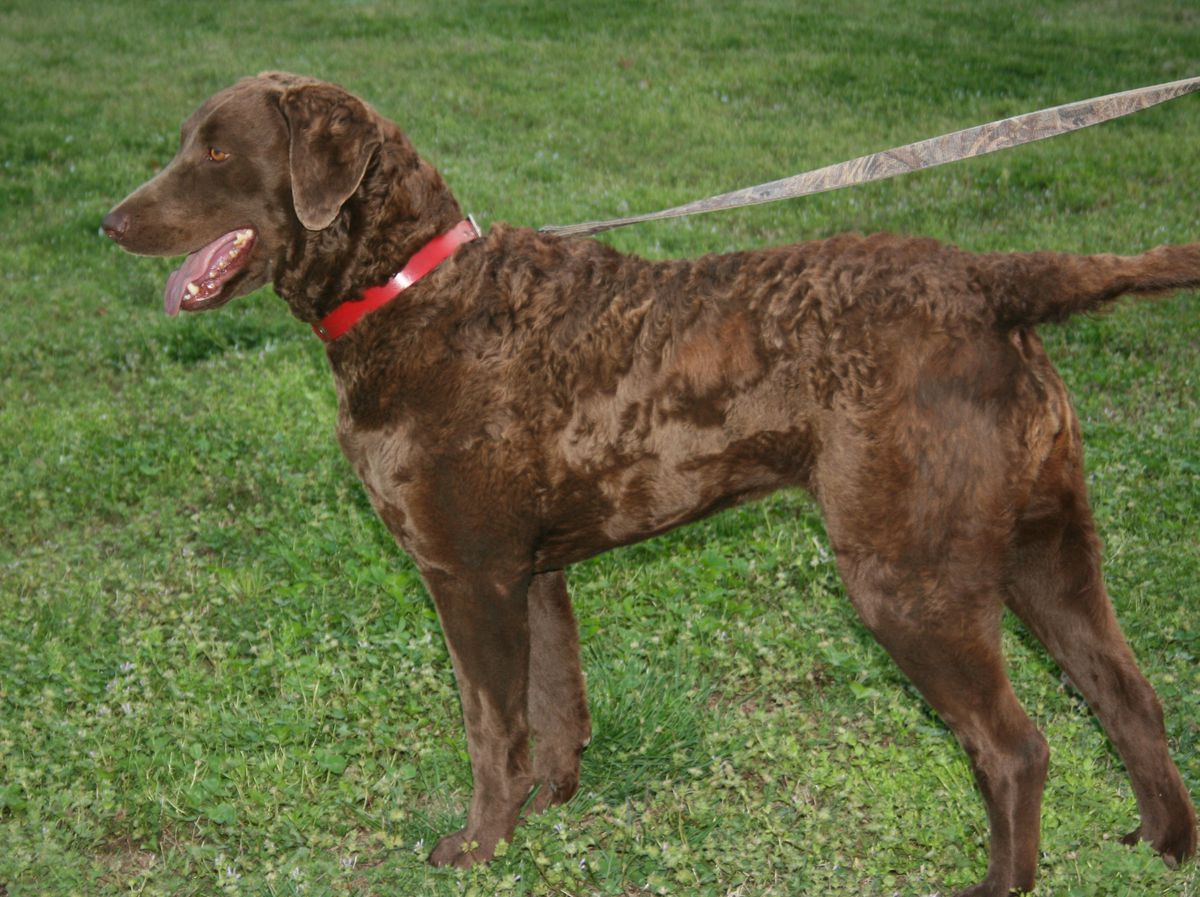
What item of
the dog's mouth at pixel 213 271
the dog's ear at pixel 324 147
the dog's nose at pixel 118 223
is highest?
the dog's ear at pixel 324 147

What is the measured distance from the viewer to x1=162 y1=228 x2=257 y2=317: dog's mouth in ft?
11.5

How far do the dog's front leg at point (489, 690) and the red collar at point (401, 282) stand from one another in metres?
0.71

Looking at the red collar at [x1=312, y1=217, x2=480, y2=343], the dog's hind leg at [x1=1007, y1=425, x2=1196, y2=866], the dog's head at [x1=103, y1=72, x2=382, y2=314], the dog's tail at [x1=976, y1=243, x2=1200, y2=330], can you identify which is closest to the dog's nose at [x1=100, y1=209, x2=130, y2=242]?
the dog's head at [x1=103, y1=72, x2=382, y2=314]

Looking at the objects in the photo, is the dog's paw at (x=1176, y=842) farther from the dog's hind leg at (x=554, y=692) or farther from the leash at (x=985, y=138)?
the leash at (x=985, y=138)

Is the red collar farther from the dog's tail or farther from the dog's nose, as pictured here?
the dog's tail

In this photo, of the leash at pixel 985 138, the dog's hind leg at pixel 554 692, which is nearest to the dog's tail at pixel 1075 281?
the leash at pixel 985 138

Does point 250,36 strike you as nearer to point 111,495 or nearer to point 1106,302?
point 111,495

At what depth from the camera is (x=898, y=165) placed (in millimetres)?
3582

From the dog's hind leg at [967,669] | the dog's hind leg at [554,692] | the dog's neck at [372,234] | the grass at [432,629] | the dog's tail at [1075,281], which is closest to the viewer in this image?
the dog's tail at [1075,281]

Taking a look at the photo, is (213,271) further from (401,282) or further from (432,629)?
(432,629)

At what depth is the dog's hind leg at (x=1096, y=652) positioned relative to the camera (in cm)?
332

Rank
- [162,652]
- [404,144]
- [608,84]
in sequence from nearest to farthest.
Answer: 1. [404,144]
2. [162,652]
3. [608,84]

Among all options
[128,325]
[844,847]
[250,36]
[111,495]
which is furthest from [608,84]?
[844,847]

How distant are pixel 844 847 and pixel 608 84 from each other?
32.9ft
